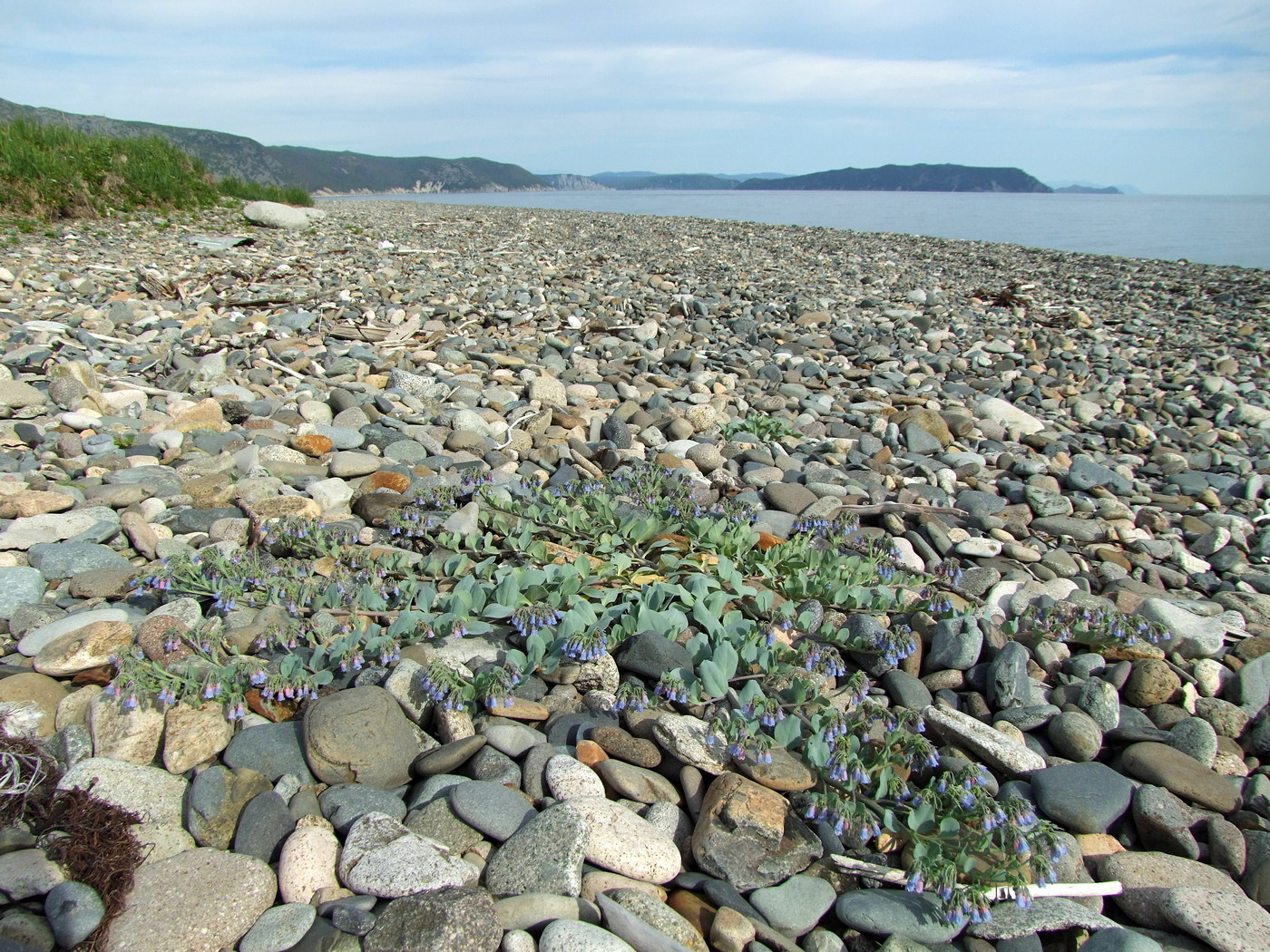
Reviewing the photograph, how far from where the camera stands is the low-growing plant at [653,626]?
1.96 meters

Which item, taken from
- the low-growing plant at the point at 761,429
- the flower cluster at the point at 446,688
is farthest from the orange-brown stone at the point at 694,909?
the low-growing plant at the point at 761,429

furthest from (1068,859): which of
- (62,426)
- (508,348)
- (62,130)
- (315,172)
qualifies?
(315,172)

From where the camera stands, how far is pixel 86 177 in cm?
1195

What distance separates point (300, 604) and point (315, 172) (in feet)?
251

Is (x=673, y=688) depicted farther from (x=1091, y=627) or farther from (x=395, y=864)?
(x=1091, y=627)

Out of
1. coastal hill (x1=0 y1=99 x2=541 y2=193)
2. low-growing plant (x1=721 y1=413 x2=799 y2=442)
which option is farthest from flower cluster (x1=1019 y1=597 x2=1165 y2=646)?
coastal hill (x1=0 y1=99 x2=541 y2=193)

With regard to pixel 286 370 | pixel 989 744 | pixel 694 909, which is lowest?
pixel 694 909

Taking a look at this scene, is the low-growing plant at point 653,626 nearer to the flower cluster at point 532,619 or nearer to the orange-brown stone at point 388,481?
the flower cluster at point 532,619

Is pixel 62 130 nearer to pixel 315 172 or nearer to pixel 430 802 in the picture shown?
pixel 430 802

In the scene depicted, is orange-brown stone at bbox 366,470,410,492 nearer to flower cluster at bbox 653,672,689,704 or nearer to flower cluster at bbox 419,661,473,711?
flower cluster at bbox 419,661,473,711

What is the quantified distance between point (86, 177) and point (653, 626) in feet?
43.9

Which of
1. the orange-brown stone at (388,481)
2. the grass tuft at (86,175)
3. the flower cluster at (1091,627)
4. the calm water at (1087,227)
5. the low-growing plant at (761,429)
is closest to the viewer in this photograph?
the flower cluster at (1091,627)

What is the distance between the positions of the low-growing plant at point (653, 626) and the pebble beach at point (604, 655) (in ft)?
0.26

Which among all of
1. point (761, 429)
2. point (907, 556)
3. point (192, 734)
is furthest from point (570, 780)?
point (761, 429)
